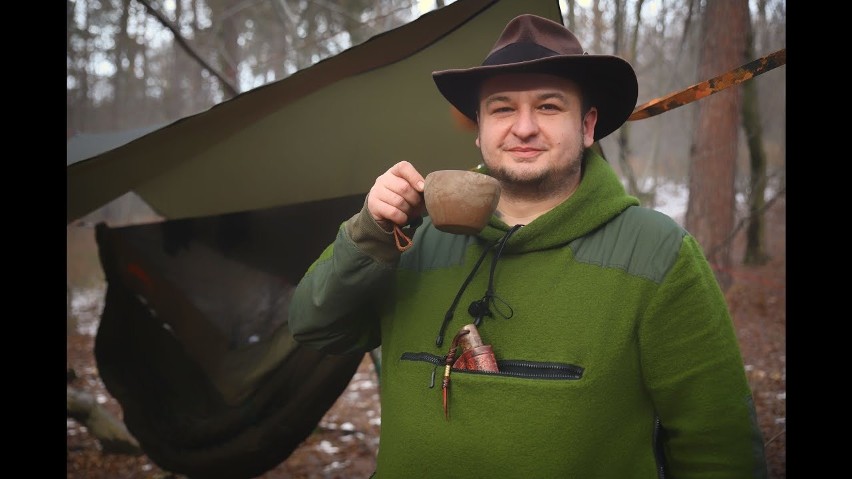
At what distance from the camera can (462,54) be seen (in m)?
2.53

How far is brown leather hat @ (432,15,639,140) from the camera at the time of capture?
5.11 ft

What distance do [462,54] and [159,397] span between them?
2108 mm

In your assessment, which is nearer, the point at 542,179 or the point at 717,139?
the point at 542,179

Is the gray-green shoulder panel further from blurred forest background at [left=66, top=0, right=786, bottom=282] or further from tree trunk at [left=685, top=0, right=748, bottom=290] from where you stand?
tree trunk at [left=685, top=0, right=748, bottom=290]

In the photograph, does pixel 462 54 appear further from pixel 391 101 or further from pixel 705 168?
pixel 705 168

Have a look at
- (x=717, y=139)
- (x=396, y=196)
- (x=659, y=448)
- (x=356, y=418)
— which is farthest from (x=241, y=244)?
(x=717, y=139)

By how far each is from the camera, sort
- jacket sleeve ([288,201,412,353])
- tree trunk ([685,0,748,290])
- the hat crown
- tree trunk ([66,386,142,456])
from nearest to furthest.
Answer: jacket sleeve ([288,201,412,353]), the hat crown, tree trunk ([66,386,142,456]), tree trunk ([685,0,748,290])

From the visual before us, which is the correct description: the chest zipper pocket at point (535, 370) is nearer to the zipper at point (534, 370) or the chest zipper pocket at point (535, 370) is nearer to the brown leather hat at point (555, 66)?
the zipper at point (534, 370)

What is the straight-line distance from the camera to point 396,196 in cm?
143

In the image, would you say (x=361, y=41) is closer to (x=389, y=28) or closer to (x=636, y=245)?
(x=389, y=28)

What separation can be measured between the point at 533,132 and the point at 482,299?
452 millimetres

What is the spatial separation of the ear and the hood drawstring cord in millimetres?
348

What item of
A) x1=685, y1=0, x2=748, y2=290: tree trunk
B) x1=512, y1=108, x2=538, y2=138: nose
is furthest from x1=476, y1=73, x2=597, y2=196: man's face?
x1=685, y1=0, x2=748, y2=290: tree trunk
